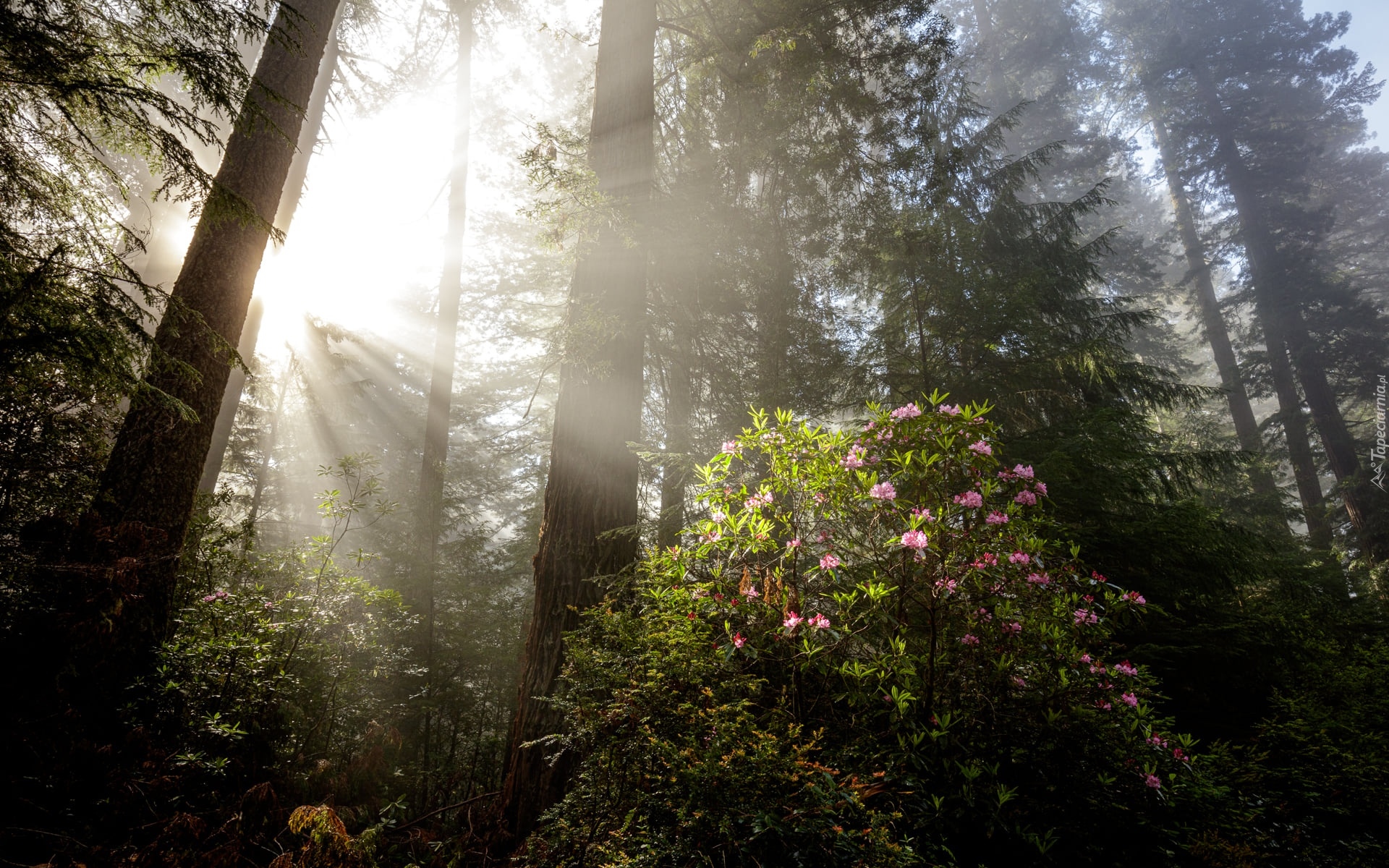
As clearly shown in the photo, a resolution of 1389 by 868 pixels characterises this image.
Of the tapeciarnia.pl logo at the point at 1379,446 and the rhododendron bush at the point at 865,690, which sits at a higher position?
the tapeciarnia.pl logo at the point at 1379,446

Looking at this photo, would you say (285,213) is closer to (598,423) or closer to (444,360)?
(444,360)

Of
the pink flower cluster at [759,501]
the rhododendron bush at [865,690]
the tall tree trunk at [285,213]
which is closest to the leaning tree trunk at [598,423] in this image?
the rhododendron bush at [865,690]

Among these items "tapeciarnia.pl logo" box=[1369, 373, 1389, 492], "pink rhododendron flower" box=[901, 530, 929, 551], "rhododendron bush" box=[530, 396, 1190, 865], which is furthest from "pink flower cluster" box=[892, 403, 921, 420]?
"tapeciarnia.pl logo" box=[1369, 373, 1389, 492]

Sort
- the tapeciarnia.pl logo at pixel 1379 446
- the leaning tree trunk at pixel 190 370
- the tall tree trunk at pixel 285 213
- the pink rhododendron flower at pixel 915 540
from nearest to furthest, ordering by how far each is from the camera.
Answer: the pink rhododendron flower at pixel 915 540
the leaning tree trunk at pixel 190 370
the tall tree trunk at pixel 285 213
the tapeciarnia.pl logo at pixel 1379 446

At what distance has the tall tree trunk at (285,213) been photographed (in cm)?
910

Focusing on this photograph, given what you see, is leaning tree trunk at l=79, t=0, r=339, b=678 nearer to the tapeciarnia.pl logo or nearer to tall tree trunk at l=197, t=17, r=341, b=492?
tall tree trunk at l=197, t=17, r=341, b=492

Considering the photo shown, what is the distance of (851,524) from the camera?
2.91m

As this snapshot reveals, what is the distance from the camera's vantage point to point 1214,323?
1825 centimetres

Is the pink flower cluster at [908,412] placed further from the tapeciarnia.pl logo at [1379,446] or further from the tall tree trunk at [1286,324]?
the tapeciarnia.pl logo at [1379,446]

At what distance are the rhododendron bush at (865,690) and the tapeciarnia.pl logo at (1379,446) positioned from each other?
17.0 meters

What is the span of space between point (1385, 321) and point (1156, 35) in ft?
44.0

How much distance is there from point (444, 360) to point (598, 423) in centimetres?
792

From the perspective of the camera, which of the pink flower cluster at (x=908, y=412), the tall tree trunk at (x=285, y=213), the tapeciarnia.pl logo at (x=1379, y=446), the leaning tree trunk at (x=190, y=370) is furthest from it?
the tapeciarnia.pl logo at (x=1379, y=446)

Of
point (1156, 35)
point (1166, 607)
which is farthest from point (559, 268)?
point (1156, 35)
